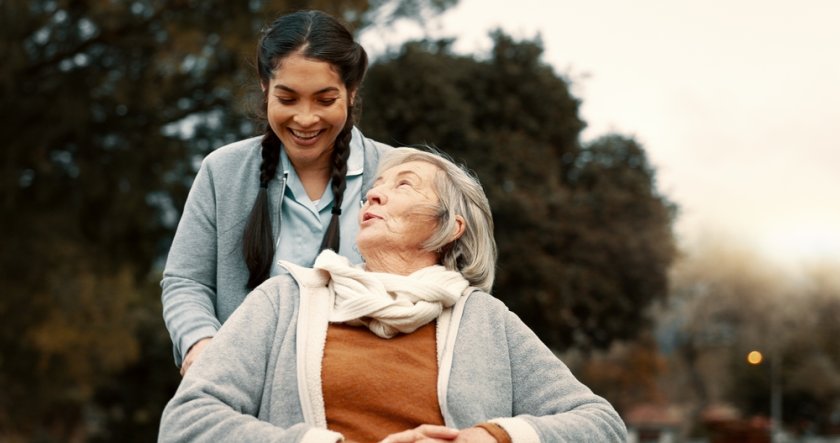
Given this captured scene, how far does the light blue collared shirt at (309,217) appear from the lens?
3.24 m

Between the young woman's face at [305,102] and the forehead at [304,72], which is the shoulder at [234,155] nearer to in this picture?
the young woman's face at [305,102]

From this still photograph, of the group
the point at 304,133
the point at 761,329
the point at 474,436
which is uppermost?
the point at 304,133

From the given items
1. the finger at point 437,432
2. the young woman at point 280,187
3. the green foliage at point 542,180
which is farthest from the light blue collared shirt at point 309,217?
the green foliage at point 542,180

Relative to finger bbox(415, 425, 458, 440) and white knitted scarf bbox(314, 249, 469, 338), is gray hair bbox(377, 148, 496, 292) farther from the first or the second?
finger bbox(415, 425, 458, 440)

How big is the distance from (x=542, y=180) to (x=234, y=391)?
19.4m

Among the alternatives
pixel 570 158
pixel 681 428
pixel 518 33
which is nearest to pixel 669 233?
pixel 570 158

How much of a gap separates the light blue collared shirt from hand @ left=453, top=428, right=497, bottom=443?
2.67 ft

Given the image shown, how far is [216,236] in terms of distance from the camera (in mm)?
3293

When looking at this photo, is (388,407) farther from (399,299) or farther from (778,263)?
(778,263)

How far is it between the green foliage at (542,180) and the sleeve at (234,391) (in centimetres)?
1728

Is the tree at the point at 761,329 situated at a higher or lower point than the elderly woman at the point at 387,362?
lower

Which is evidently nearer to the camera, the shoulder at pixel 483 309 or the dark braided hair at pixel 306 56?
the shoulder at pixel 483 309

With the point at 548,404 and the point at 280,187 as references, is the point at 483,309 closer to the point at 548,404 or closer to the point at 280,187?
the point at 548,404

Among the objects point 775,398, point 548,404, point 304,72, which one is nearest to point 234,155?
point 304,72
